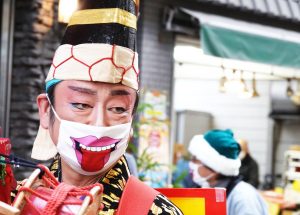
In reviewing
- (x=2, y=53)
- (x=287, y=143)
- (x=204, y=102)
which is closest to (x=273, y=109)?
(x=287, y=143)

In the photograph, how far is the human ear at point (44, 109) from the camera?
7.52ft

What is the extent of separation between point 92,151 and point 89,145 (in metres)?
0.02

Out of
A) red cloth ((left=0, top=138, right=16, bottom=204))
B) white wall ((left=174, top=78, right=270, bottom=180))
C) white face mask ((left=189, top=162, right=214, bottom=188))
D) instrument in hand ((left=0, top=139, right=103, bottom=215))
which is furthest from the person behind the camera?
white wall ((left=174, top=78, right=270, bottom=180))

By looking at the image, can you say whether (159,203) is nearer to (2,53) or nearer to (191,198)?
(191,198)

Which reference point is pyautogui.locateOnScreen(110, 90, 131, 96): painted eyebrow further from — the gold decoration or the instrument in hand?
the instrument in hand

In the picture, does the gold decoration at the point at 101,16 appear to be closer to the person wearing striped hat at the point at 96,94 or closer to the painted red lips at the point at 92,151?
the person wearing striped hat at the point at 96,94

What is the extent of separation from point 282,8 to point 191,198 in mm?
7103

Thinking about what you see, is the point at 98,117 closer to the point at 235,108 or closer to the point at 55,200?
the point at 55,200

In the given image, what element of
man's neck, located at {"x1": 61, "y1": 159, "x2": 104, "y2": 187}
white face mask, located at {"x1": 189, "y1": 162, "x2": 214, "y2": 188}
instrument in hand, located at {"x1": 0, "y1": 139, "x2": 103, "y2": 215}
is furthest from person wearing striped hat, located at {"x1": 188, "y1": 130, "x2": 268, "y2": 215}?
instrument in hand, located at {"x1": 0, "y1": 139, "x2": 103, "y2": 215}

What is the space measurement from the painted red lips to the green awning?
5.38 m

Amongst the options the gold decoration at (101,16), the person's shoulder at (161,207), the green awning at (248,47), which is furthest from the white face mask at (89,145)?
the green awning at (248,47)

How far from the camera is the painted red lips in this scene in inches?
83.6

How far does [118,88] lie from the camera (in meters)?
2.16

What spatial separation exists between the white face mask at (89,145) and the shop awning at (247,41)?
5350 millimetres
